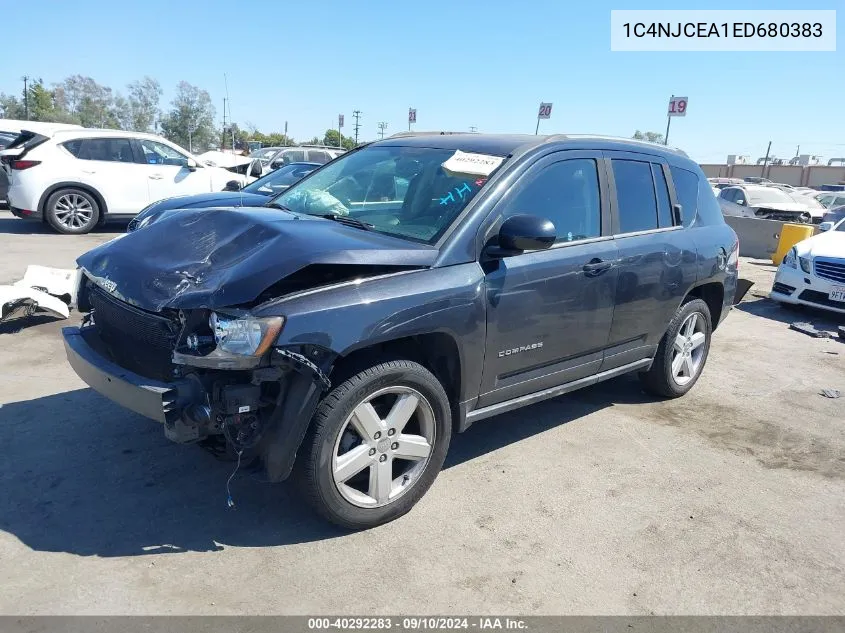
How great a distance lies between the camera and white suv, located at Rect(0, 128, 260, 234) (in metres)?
11.3

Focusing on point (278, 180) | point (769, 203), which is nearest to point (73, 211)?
point (278, 180)

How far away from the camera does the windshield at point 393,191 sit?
356 centimetres

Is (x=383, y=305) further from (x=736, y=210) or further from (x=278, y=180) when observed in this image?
(x=736, y=210)

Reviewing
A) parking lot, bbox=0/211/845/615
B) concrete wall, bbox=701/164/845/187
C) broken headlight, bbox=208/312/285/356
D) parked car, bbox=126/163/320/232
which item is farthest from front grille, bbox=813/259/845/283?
concrete wall, bbox=701/164/845/187

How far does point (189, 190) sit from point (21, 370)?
8.14 meters

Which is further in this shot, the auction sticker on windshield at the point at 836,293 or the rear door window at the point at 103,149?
the rear door window at the point at 103,149

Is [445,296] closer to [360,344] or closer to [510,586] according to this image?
[360,344]

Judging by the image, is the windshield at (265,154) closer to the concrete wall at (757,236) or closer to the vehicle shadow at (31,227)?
the vehicle shadow at (31,227)

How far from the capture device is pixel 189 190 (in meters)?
12.5

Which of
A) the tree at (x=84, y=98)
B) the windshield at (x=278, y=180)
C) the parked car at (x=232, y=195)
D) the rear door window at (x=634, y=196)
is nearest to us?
the rear door window at (x=634, y=196)

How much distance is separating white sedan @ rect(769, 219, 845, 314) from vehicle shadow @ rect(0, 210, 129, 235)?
1146 centimetres

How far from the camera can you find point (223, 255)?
311 cm

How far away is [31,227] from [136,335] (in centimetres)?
1128

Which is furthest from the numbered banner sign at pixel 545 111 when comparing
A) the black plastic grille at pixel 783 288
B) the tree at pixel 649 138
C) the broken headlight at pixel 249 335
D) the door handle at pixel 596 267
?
the broken headlight at pixel 249 335
